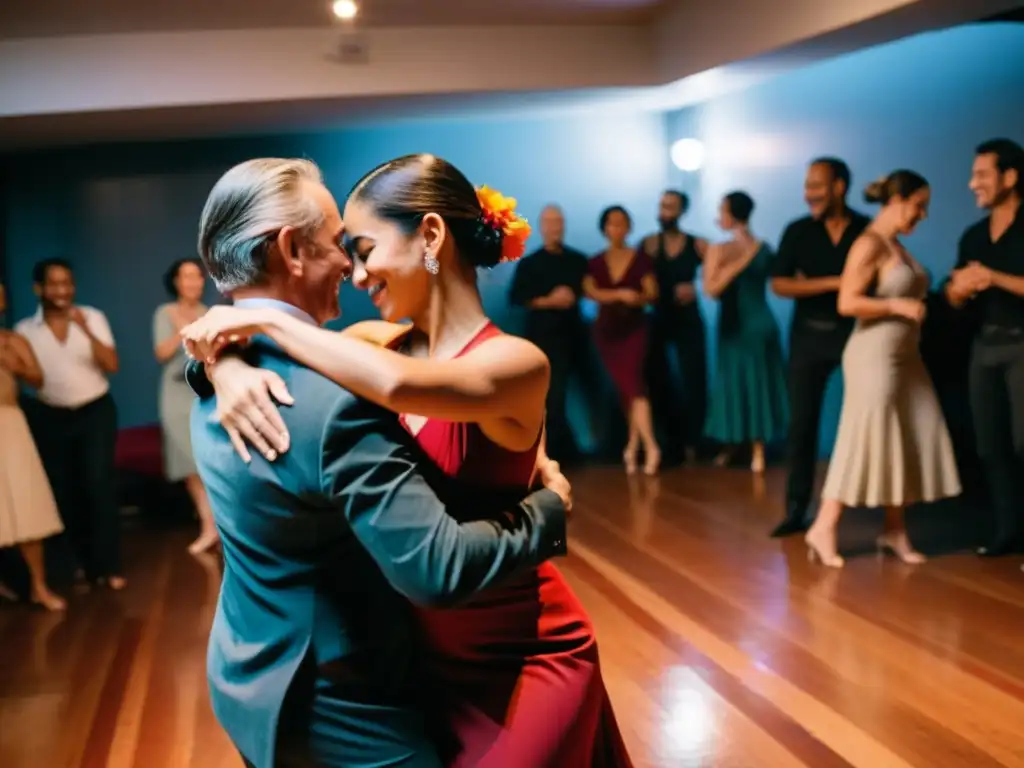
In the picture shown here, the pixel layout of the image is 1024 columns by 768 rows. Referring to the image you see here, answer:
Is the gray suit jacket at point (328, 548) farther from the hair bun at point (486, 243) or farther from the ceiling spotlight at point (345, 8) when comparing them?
the ceiling spotlight at point (345, 8)

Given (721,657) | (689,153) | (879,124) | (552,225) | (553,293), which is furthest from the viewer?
(689,153)

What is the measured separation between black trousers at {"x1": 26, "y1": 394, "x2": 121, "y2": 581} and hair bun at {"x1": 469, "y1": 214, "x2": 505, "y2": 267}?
12.1 ft

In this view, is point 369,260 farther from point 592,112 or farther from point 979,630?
point 592,112

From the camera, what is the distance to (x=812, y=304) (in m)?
4.96

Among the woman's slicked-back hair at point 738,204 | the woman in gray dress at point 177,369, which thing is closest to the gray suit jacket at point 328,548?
the woman in gray dress at point 177,369

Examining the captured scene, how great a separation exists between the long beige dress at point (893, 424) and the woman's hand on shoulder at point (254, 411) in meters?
3.50

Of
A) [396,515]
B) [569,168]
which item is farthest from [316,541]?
[569,168]

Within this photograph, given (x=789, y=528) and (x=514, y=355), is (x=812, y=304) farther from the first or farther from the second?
(x=514, y=355)

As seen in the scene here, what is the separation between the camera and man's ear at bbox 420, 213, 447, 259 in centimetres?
147

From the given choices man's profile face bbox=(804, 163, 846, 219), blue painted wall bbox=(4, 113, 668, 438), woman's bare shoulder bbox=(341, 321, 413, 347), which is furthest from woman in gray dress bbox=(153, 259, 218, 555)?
woman's bare shoulder bbox=(341, 321, 413, 347)

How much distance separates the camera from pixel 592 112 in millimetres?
7750

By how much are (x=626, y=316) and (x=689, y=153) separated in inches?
65.1

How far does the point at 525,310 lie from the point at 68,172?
338 centimetres

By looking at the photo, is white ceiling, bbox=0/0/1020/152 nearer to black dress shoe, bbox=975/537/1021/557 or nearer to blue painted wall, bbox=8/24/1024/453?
blue painted wall, bbox=8/24/1024/453
